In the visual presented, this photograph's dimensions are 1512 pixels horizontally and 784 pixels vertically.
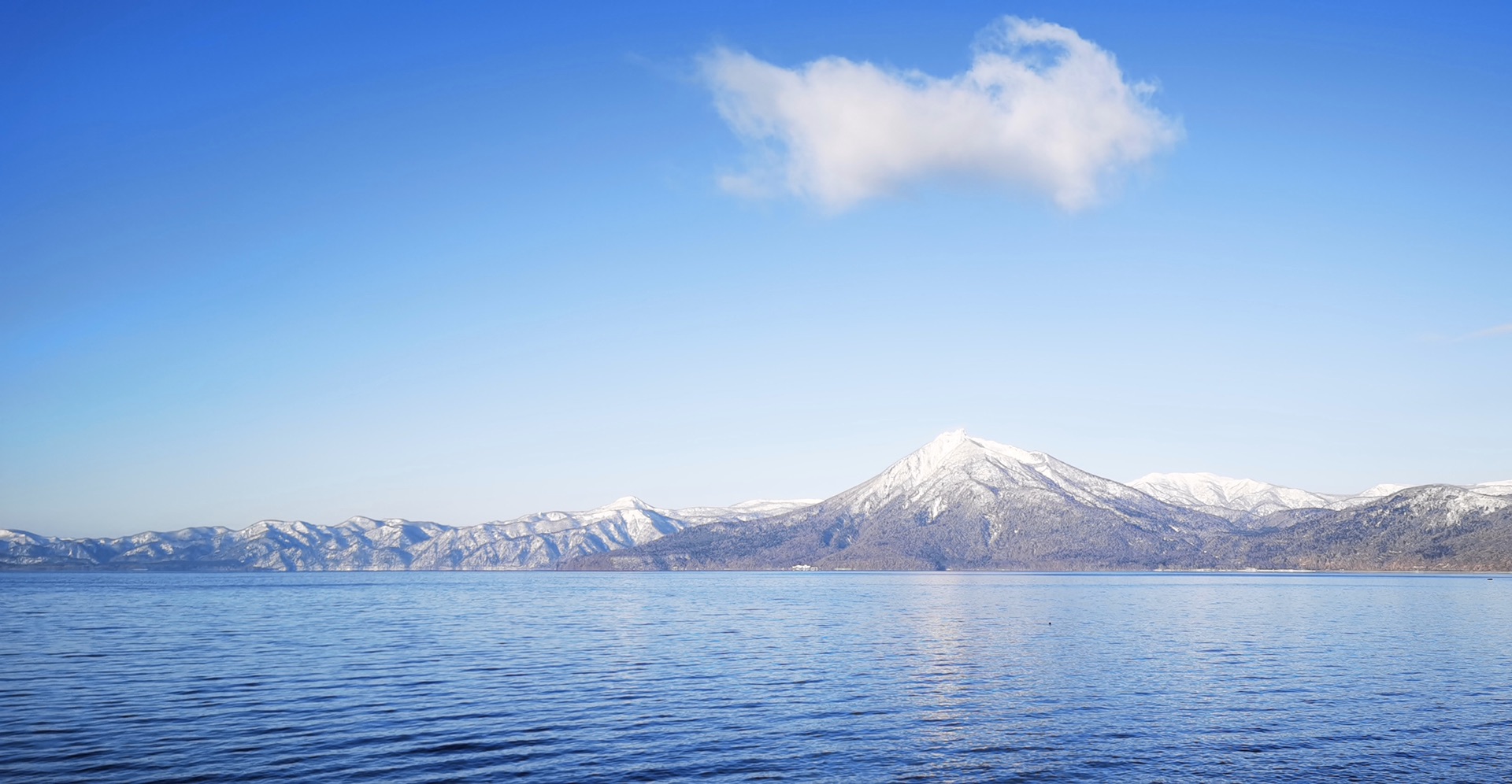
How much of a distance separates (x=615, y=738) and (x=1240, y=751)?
3026 centimetres

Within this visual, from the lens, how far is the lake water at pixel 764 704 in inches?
1636

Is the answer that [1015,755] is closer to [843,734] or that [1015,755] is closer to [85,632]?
[843,734]

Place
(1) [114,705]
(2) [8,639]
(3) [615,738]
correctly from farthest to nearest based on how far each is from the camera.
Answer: (2) [8,639]
(1) [114,705]
(3) [615,738]

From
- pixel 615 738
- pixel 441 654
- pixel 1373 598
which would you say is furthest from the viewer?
pixel 1373 598

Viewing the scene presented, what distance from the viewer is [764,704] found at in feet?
189

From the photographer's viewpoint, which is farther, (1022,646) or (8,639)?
(8,639)

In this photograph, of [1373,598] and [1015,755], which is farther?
[1373,598]

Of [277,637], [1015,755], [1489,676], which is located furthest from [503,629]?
[1489,676]

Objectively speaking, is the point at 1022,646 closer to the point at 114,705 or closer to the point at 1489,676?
the point at 1489,676

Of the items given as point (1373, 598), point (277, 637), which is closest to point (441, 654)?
point (277, 637)

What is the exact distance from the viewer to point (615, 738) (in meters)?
47.4

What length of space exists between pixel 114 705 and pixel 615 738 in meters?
33.1

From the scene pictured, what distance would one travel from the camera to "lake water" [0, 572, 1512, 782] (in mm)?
41562

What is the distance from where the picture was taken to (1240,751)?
44.1 meters
